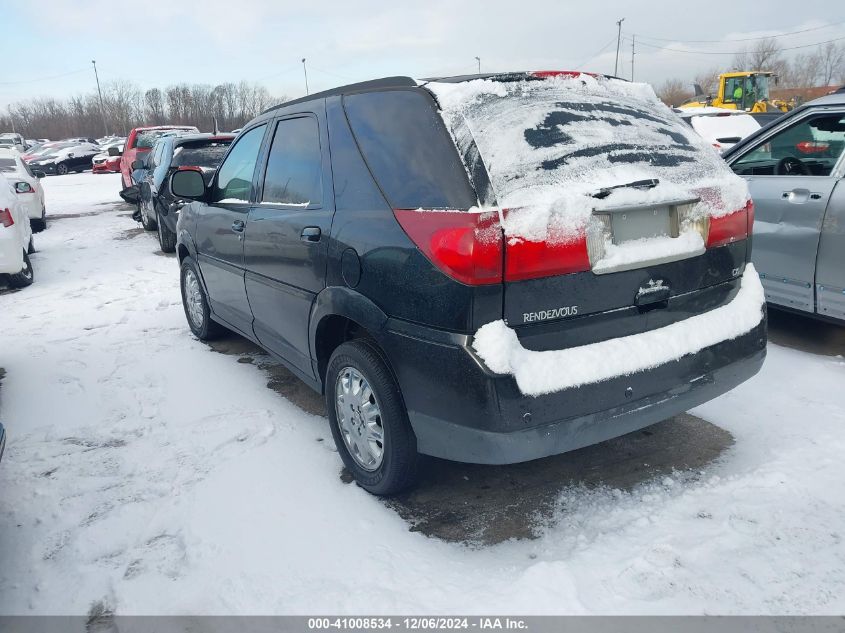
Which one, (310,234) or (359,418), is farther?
(310,234)

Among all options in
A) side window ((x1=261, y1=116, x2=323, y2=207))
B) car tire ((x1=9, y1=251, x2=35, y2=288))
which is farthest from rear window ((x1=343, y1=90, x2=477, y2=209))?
car tire ((x1=9, y1=251, x2=35, y2=288))

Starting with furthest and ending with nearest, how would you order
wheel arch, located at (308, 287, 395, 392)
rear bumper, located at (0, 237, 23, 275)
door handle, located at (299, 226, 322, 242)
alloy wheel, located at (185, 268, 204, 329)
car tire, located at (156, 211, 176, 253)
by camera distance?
car tire, located at (156, 211, 176, 253)
rear bumper, located at (0, 237, 23, 275)
alloy wheel, located at (185, 268, 204, 329)
door handle, located at (299, 226, 322, 242)
wheel arch, located at (308, 287, 395, 392)

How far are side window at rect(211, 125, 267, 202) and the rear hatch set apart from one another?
1.80m

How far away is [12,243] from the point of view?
7.47m

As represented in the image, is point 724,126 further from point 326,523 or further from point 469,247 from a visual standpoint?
point 326,523

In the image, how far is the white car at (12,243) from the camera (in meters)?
7.41

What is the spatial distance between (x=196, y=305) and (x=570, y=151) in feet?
13.1

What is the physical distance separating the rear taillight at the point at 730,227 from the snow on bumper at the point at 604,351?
0.98 feet

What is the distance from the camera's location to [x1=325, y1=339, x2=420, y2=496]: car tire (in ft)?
8.95

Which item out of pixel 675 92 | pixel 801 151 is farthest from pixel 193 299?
pixel 675 92

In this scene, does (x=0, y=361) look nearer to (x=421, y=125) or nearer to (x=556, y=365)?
(x=421, y=125)

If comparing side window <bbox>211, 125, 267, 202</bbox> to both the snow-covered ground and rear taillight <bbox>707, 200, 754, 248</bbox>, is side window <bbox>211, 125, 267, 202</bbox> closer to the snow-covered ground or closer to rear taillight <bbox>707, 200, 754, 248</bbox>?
the snow-covered ground

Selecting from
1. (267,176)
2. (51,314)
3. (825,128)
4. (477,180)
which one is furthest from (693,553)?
(51,314)

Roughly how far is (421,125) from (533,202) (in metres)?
0.62
